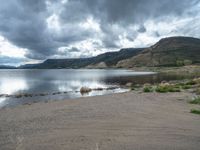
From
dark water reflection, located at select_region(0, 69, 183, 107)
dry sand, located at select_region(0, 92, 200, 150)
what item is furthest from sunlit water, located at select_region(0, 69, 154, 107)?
dry sand, located at select_region(0, 92, 200, 150)

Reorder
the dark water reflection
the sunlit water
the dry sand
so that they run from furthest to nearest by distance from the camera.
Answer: the dark water reflection → the sunlit water → the dry sand

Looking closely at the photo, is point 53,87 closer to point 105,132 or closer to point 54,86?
point 54,86

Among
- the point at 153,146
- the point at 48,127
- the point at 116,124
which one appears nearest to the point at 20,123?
→ the point at 48,127

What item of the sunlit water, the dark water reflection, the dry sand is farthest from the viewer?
the dark water reflection

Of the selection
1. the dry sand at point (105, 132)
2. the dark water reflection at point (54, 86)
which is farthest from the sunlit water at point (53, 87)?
the dry sand at point (105, 132)

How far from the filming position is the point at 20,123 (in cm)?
1258

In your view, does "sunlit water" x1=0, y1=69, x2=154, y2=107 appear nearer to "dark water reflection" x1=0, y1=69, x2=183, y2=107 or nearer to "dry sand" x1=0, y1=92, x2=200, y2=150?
"dark water reflection" x1=0, y1=69, x2=183, y2=107

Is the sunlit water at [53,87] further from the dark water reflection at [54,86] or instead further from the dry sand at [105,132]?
the dry sand at [105,132]

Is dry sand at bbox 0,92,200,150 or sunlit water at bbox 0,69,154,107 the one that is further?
sunlit water at bbox 0,69,154,107

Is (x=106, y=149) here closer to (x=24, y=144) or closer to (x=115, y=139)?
(x=115, y=139)

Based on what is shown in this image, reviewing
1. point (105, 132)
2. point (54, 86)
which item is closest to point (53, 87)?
point (54, 86)

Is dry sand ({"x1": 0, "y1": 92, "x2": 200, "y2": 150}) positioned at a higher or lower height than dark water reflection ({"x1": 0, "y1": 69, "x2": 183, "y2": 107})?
higher

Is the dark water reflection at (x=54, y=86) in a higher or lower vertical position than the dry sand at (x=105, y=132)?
lower

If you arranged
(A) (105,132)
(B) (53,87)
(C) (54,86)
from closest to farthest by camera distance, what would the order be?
(A) (105,132), (B) (53,87), (C) (54,86)
